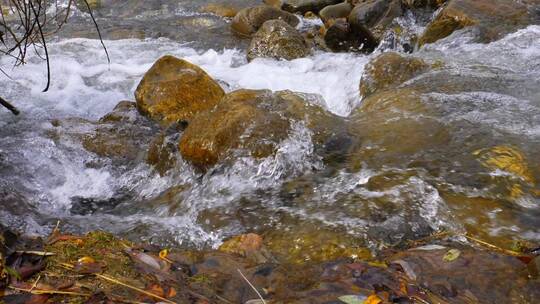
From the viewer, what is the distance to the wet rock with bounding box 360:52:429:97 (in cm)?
486

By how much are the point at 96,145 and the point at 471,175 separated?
3.16 metres

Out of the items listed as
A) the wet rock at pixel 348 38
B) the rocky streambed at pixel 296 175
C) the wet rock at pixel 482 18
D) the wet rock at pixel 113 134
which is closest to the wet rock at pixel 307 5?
the wet rock at pixel 348 38

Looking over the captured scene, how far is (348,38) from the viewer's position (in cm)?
768

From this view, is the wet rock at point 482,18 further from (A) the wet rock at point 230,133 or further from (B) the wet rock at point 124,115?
(B) the wet rock at point 124,115

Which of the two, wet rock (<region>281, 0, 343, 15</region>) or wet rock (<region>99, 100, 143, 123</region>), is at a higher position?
wet rock (<region>281, 0, 343, 15</region>)

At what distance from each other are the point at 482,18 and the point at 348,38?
201 cm

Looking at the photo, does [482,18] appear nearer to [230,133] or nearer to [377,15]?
[377,15]

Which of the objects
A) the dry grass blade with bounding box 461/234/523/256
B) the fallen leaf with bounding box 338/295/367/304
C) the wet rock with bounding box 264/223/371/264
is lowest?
the wet rock with bounding box 264/223/371/264

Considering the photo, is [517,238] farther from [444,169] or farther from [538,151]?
[538,151]

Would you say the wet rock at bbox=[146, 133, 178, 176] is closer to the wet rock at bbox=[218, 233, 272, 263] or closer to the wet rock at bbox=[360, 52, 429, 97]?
the wet rock at bbox=[218, 233, 272, 263]

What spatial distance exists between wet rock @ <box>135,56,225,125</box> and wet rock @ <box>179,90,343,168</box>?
108cm

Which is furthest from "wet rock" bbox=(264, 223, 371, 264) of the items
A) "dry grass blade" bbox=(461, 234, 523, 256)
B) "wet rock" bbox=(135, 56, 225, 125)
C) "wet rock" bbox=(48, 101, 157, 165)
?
"wet rock" bbox=(135, 56, 225, 125)

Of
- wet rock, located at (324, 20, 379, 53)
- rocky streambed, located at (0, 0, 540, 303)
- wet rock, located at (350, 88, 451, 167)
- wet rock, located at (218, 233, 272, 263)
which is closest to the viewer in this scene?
rocky streambed, located at (0, 0, 540, 303)

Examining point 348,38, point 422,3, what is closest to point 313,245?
point 348,38
